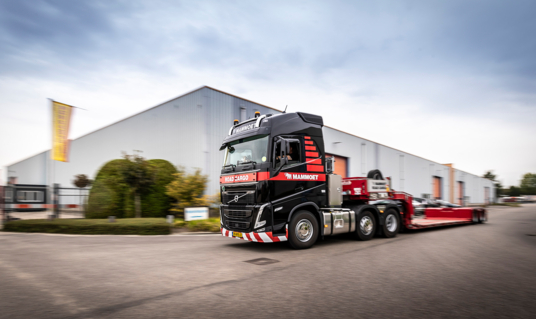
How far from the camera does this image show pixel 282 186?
7.73 meters

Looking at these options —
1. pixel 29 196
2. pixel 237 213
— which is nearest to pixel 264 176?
pixel 237 213

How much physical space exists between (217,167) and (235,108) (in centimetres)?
364

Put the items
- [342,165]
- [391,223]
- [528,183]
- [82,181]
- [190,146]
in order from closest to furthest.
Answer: [391,223] → [190,146] → [82,181] → [342,165] → [528,183]

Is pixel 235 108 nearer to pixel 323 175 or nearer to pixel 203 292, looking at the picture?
pixel 323 175

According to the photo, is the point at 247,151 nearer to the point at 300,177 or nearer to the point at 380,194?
the point at 300,177

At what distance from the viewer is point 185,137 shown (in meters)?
A: 17.5

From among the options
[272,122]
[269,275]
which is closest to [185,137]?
[272,122]

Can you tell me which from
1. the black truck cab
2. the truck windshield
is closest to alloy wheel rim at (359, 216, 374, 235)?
the black truck cab

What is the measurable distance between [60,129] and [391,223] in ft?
45.0

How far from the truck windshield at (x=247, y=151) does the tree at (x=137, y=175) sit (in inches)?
262

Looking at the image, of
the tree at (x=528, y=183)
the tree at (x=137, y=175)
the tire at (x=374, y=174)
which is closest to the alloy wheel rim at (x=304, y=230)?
the tire at (x=374, y=174)

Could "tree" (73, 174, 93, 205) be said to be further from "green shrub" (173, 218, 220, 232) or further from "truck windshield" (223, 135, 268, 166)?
"truck windshield" (223, 135, 268, 166)

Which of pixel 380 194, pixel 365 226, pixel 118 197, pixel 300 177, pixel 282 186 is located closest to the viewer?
pixel 282 186

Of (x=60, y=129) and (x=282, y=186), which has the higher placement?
(x=60, y=129)
